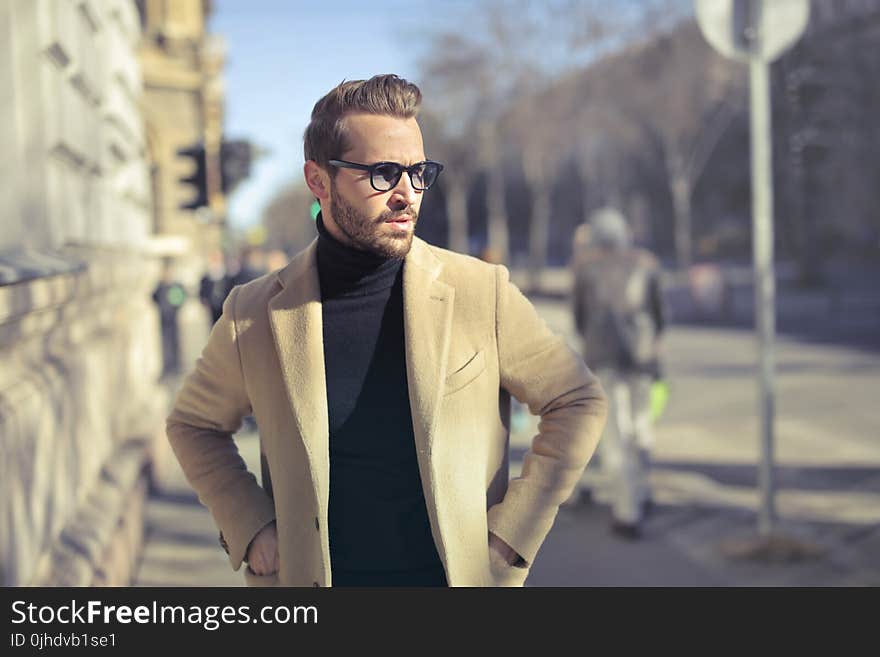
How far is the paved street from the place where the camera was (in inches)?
207

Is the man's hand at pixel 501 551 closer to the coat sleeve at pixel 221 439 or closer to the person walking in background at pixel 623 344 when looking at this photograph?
the coat sleeve at pixel 221 439

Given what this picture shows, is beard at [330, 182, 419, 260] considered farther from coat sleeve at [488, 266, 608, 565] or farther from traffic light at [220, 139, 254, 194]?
traffic light at [220, 139, 254, 194]

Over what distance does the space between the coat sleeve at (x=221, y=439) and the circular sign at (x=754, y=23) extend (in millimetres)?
3859

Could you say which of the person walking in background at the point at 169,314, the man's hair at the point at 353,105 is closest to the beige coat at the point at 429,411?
the man's hair at the point at 353,105

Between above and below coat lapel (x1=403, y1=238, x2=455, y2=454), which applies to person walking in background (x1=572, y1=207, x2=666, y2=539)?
below

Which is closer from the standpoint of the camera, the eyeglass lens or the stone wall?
the eyeglass lens

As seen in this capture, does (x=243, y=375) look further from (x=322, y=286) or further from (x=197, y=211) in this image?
(x=197, y=211)

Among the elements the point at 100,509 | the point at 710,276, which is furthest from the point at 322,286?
the point at 710,276

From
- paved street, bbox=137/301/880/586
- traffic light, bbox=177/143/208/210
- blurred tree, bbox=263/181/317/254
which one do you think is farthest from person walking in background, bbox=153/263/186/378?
blurred tree, bbox=263/181/317/254

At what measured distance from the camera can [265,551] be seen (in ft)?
7.16

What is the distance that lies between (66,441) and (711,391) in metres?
8.21

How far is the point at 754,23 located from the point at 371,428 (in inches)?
159

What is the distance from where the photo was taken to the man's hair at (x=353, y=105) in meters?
1.97
